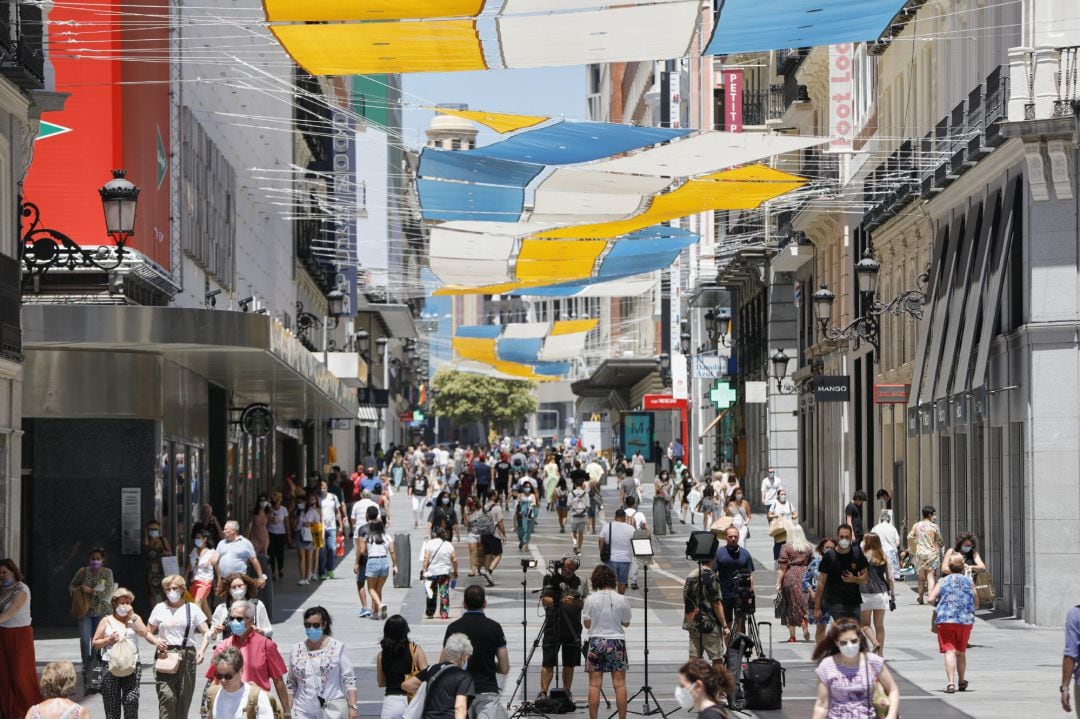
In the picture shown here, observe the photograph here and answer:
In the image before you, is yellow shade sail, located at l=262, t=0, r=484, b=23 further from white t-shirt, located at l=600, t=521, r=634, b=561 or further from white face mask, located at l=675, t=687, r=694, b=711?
white t-shirt, located at l=600, t=521, r=634, b=561

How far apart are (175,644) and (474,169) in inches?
428

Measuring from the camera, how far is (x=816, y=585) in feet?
72.4

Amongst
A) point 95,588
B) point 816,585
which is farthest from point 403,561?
point 95,588

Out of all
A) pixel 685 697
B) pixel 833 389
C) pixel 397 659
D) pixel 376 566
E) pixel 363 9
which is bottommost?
pixel 376 566

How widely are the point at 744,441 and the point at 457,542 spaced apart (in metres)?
20.7

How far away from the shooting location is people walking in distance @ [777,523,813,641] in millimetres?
23469

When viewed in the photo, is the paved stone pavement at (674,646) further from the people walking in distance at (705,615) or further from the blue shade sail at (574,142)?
the blue shade sail at (574,142)

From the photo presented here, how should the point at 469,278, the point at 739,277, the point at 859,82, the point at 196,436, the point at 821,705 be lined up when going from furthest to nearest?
the point at 739,277, the point at 859,82, the point at 469,278, the point at 196,436, the point at 821,705

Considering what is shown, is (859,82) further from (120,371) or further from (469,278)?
(120,371)

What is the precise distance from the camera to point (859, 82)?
139 feet

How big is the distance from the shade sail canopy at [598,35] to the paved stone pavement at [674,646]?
18.4 feet

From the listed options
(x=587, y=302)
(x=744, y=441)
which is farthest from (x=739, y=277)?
(x=587, y=302)

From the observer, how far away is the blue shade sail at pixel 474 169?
24.5 metres

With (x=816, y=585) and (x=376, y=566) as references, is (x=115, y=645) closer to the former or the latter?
(x=816, y=585)
